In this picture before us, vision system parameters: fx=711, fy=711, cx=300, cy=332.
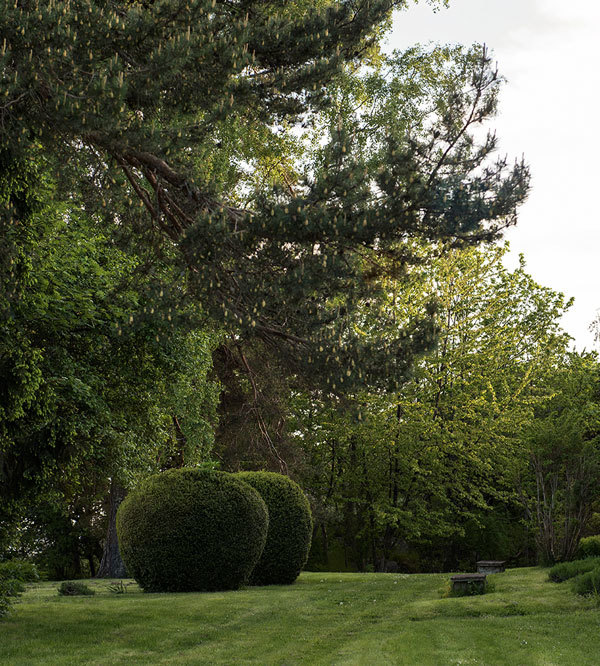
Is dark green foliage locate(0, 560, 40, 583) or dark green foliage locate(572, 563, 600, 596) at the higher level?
dark green foliage locate(0, 560, 40, 583)

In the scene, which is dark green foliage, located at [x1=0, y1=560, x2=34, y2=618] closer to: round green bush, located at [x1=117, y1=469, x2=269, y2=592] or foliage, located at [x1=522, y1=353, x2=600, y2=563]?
round green bush, located at [x1=117, y1=469, x2=269, y2=592]

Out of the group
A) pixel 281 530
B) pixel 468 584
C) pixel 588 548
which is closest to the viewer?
pixel 468 584

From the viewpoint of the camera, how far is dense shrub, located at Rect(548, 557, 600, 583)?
12791 millimetres

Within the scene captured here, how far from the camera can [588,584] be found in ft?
36.2

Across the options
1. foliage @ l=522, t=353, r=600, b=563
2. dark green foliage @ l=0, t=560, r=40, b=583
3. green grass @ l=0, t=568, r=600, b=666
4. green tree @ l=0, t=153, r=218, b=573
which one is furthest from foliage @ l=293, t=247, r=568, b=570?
dark green foliage @ l=0, t=560, r=40, b=583

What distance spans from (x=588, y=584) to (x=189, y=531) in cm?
658

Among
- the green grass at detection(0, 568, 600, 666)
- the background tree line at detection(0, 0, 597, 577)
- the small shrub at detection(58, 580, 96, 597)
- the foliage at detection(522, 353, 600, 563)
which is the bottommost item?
the green grass at detection(0, 568, 600, 666)

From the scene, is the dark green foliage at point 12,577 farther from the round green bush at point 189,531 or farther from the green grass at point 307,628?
the round green bush at point 189,531

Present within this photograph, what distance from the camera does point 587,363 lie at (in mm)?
25344

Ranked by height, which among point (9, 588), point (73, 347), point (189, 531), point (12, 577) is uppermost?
point (73, 347)

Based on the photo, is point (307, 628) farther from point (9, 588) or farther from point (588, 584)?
point (588, 584)

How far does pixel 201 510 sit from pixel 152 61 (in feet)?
26.1

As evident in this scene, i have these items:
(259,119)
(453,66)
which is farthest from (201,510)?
(453,66)

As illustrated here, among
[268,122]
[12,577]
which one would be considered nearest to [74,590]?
[12,577]
